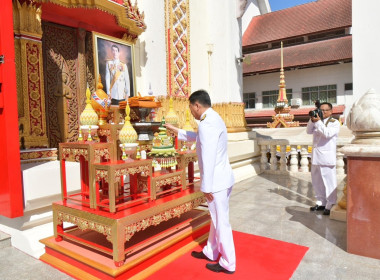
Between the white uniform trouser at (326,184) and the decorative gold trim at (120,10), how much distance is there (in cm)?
432

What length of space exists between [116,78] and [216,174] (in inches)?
142

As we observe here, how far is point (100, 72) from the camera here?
5281 mm

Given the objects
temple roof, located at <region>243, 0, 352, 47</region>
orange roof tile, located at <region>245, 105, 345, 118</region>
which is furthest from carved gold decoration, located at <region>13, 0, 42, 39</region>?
temple roof, located at <region>243, 0, 352, 47</region>

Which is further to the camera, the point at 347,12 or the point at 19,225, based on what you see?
the point at 347,12

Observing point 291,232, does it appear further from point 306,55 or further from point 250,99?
point 250,99

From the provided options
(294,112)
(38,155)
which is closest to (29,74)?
(38,155)

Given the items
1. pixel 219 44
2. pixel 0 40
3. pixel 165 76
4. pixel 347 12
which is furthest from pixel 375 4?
pixel 347 12

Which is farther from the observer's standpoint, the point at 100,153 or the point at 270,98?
the point at 270,98

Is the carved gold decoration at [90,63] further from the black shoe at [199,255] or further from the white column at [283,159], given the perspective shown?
the white column at [283,159]

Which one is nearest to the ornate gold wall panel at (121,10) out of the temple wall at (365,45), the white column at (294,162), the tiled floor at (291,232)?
the tiled floor at (291,232)

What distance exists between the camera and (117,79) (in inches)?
218

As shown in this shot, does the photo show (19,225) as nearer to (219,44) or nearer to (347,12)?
(219,44)

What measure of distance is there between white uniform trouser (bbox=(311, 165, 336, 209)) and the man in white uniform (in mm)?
3859

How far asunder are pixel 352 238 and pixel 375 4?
8210mm
